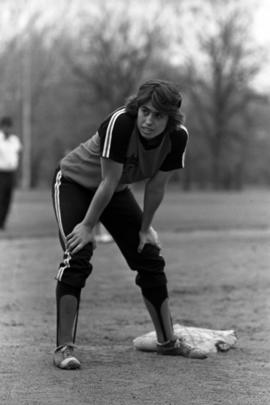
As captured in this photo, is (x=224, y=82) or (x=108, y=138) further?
(x=224, y=82)

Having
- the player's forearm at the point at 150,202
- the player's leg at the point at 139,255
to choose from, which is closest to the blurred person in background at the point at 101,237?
the player's leg at the point at 139,255

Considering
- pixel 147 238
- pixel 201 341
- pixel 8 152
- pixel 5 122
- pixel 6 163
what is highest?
pixel 147 238

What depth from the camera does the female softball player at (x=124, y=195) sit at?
4293 mm

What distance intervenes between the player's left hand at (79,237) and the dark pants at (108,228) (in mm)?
44

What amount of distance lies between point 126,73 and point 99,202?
4330cm

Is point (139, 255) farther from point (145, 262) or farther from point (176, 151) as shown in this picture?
point (176, 151)

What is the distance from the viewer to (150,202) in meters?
4.70

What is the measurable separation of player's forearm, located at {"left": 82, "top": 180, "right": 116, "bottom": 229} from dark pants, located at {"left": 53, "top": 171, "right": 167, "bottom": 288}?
0.46 feet

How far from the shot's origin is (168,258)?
9953 millimetres

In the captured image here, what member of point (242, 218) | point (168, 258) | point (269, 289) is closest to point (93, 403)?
point (269, 289)

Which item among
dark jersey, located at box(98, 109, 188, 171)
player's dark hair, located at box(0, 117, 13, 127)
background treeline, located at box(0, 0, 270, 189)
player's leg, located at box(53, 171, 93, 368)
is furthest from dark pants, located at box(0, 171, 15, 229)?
background treeline, located at box(0, 0, 270, 189)

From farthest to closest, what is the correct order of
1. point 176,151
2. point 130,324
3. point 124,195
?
point 130,324
point 124,195
point 176,151

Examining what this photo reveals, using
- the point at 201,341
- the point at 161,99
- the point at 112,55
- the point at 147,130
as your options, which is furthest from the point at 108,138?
the point at 112,55

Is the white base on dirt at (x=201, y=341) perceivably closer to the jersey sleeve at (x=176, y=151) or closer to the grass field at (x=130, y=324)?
the grass field at (x=130, y=324)
